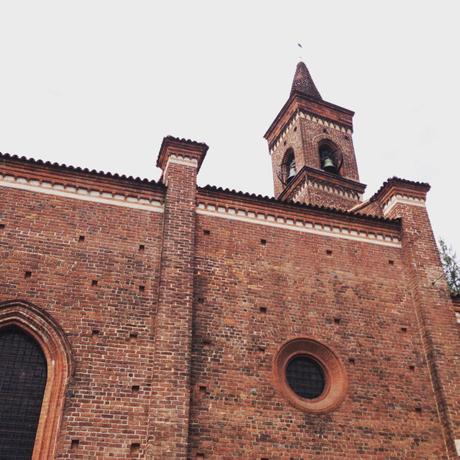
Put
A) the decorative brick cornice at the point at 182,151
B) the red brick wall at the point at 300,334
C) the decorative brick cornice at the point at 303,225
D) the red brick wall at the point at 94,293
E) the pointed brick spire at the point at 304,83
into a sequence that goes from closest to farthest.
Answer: the red brick wall at the point at 94,293 < the red brick wall at the point at 300,334 < the decorative brick cornice at the point at 303,225 < the decorative brick cornice at the point at 182,151 < the pointed brick spire at the point at 304,83

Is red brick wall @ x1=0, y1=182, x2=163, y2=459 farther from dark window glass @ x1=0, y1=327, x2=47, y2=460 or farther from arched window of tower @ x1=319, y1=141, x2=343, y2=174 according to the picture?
arched window of tower @ x1=319, y1=141, x2=343, y2=174

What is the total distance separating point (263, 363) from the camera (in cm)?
1055

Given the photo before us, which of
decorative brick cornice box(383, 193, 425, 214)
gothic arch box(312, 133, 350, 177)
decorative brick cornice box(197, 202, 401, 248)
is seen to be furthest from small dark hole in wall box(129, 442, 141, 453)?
gothic arch box(312, 133, 350, 177)

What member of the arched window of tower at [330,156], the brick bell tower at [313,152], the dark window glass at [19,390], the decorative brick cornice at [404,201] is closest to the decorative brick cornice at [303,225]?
the decorative brick cornice at [404,201]

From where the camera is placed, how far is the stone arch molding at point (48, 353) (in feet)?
28.7

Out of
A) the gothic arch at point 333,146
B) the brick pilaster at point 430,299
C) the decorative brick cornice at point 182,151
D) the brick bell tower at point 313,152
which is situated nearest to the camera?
the brick pilaster at point 430,299

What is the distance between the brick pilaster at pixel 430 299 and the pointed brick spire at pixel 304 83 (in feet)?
35.5

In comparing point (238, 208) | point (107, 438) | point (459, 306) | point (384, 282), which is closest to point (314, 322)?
point (384, 282)

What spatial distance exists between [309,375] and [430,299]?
3.63 m

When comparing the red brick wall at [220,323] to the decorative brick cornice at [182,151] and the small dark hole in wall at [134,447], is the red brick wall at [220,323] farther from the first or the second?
the decorative brick cornice at [182,151]

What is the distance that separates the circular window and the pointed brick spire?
593 inches

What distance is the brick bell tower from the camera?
2078cm

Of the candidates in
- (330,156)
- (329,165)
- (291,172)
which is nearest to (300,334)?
(329,165)

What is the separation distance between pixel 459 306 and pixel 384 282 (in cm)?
199
